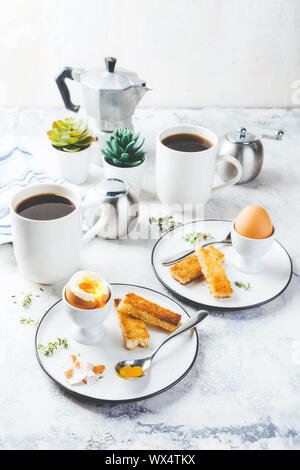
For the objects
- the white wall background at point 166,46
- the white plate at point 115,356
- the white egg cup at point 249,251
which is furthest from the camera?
the white wall background at point 166,46

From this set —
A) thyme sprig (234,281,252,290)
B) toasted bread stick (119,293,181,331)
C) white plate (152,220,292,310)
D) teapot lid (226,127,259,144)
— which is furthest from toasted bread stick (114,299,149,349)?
teapot lid (226,127,259,144)

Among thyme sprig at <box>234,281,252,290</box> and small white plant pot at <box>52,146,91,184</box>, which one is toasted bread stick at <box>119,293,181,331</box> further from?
small white plant pot at <box>52,146,91,184</box>

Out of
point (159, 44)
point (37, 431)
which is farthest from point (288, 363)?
point (159, 44)

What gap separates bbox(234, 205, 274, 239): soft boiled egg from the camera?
3.30ft

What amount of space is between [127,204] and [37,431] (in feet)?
1.73

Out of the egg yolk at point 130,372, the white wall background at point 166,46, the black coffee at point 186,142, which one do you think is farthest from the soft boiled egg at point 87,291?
the white wall background at point 166,46

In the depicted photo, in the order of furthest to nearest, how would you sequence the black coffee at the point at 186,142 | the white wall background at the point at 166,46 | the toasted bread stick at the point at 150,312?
the white wall background at the point at 166,46 → the black coffee at the point at 186,142 → the toasted bread stick at the point at 150,312

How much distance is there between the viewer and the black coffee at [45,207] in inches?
39.0

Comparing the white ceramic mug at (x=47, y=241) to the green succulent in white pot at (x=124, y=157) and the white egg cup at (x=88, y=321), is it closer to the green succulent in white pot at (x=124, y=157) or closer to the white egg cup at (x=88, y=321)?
the white egg cup at (x=88, y=321)

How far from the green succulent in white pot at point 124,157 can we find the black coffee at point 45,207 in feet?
0.74

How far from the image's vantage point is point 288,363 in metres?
0.89

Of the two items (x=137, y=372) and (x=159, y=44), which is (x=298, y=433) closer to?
(x=137, y=372)

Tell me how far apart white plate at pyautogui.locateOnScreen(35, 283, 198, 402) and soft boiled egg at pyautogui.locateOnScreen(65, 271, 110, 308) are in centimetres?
6

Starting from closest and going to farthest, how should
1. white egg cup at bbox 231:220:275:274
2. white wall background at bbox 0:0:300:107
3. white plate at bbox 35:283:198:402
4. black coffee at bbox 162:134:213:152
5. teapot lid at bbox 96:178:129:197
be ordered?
1. white plate at bbox 35:283:198:402
2. white egg cup at bbox 231:220:275:274
3. teapot lid at bbox 96:178:129:197
4. black coffee at bbox 162:134:213:152
5. white wall background at bbox 0:0:300:107
